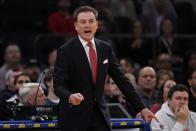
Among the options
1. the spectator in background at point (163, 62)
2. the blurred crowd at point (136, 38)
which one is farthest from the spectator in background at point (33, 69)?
the spectator in background at point (163, 62)

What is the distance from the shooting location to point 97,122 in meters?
7.02

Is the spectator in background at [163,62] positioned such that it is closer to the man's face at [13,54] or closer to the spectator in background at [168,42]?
the spectator in background at [168,42]

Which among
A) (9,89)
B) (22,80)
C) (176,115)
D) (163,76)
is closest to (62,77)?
(176,115)

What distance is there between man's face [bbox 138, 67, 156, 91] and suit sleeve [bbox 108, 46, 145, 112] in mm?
4350

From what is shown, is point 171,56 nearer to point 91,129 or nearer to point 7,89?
point 7,89

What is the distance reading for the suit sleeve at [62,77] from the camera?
6.82 m

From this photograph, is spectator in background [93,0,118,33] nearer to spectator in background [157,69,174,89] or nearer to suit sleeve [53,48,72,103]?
spectator in background [157,69,174,89]

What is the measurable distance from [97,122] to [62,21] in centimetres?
822

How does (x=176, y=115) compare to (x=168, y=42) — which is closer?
(x=176, y=115)

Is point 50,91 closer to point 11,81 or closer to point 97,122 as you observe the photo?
point 11,81

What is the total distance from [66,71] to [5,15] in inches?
367

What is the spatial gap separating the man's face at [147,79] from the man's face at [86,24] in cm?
460

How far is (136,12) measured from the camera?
16.8m

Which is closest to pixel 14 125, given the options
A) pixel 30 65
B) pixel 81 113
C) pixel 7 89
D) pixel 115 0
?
pixel 81 113
